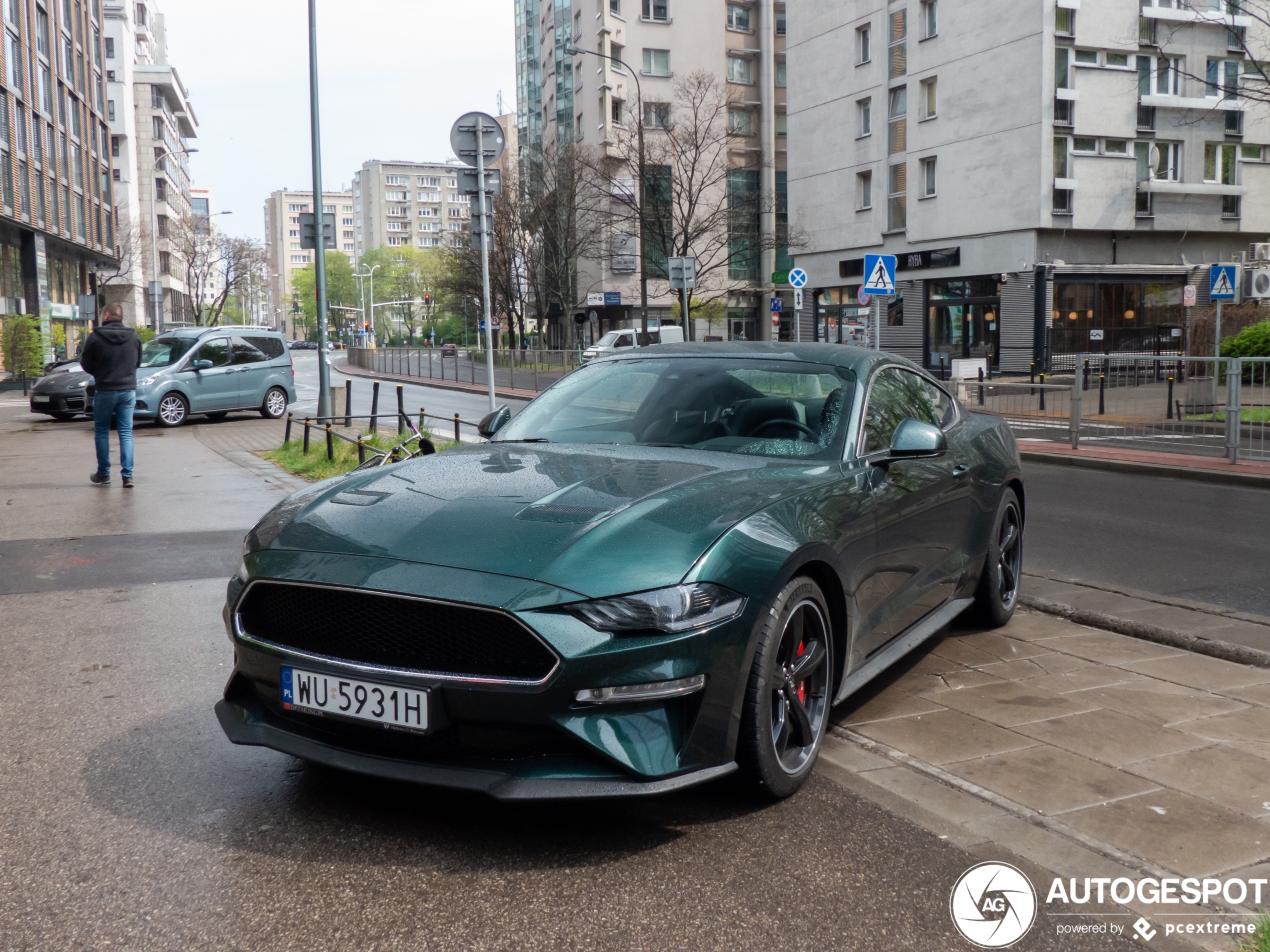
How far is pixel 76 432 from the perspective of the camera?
20.6 m

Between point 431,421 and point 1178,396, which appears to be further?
point 431,421

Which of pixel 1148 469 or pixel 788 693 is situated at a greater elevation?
pixel 788 693

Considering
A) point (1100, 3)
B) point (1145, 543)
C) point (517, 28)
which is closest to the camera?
point (1145, 543)

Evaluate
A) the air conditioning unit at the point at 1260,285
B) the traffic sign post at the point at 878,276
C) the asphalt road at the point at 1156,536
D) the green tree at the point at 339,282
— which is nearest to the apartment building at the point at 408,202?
the green tree at the point at 339,282

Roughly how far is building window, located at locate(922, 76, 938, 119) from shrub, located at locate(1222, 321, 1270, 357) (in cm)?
2218

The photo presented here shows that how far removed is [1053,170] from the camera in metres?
38.1

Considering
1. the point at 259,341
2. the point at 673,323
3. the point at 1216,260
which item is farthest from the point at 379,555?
the point at 673,323

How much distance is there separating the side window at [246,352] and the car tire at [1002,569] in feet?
63.1

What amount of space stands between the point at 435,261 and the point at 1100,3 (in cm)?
8161

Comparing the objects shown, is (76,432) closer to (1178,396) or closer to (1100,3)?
(1178,396)

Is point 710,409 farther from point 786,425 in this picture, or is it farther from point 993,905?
point 993,905

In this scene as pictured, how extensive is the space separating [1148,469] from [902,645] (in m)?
11.0

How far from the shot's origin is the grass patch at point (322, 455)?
12922mm

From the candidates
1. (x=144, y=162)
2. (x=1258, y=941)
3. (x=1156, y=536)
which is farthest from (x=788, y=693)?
(x=144, y=162)
